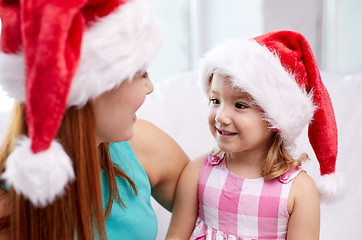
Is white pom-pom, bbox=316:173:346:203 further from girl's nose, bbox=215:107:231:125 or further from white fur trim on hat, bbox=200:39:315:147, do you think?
girl's nose, bbox=215:107:231:125

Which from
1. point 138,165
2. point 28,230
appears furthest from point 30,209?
point 138,165

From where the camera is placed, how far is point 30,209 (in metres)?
0.85

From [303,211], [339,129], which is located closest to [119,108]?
[303,211]

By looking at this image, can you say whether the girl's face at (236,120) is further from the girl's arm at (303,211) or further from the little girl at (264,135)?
the girl's arm at (303,211)

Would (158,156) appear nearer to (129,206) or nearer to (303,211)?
(129,206)

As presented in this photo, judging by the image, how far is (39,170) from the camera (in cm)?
72

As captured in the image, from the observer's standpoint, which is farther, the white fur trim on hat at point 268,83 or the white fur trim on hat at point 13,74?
the white fur trim on hat at point 268,83

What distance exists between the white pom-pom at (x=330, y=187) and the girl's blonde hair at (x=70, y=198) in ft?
1.80

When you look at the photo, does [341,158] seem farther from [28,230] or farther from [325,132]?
[28,230]

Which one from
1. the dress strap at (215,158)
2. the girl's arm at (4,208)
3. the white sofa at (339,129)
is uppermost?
the girl's arm at (4,208)

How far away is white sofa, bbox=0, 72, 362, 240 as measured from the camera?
1450mm

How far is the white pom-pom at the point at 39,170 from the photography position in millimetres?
717

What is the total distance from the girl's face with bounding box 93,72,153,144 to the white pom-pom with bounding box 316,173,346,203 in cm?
52

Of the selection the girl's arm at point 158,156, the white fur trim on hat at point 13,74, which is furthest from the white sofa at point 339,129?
the white fur trim on hat at point 13,74
